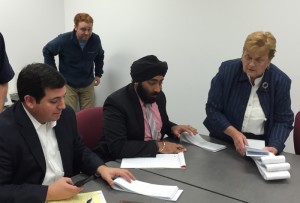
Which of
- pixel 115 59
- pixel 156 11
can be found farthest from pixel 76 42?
pixel 156 11

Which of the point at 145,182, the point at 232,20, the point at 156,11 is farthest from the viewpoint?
the point at 156,11

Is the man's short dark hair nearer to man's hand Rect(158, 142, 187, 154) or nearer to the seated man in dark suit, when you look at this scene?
the seated man in dark suit

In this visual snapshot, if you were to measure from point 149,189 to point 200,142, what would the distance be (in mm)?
770

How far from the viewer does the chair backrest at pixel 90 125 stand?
7.46 ft

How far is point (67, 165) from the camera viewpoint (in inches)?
68.2

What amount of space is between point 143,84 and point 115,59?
232cm

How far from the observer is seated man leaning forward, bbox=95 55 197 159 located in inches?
78.6

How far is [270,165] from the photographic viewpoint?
1.73 metres

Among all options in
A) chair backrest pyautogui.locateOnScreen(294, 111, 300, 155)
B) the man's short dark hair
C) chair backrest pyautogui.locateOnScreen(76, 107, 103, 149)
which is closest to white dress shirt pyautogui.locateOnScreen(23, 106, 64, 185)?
the man's short dark hair

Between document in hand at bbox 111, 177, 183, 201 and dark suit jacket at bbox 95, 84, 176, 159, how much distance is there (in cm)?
36

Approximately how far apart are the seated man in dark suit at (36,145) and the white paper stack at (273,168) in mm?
709

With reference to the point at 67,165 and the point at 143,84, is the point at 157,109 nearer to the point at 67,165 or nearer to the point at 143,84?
the point at 143,84

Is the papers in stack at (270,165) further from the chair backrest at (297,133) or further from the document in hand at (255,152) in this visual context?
the chair backrest at (297,133)

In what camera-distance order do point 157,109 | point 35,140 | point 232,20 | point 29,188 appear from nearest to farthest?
point 29,188
point 35,140
point 157,109
point 232,20
